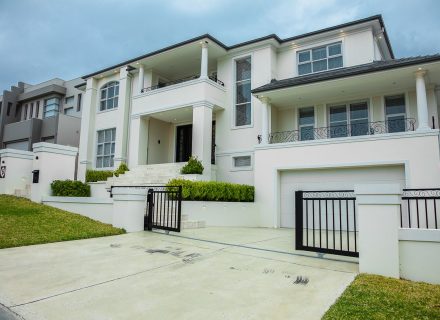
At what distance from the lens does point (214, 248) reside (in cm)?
679

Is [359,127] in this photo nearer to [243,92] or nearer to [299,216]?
[243,92]

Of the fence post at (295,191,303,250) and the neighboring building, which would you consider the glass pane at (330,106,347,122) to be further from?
the neighboring building

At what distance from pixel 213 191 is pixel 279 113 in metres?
5.96

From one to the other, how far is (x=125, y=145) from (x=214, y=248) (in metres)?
14.0

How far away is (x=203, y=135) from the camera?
15.1 metres

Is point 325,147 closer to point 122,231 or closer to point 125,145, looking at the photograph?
point 122,231

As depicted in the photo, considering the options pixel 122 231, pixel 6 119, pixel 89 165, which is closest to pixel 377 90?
pixel 122 231

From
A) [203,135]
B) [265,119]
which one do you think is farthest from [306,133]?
[203,135]

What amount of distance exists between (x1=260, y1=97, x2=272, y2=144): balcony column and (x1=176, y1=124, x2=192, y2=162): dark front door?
6.23 m

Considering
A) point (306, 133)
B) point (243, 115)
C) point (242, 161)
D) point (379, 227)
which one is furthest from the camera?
point (243, 115)

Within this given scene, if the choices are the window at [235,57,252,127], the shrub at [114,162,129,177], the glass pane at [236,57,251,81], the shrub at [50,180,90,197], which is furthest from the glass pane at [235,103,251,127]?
the shrub at [50,180,90,197]

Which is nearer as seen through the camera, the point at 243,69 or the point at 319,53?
the point at 319,53

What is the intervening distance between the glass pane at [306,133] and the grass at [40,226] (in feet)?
30.4

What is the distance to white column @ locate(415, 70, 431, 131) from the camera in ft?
34.2
